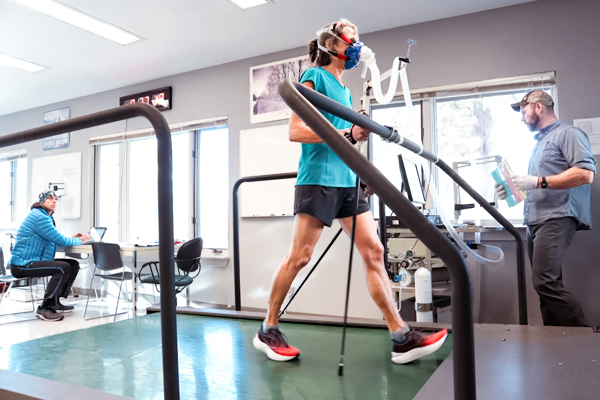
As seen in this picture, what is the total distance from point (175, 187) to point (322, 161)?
4.10 m

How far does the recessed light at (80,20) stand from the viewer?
367cm

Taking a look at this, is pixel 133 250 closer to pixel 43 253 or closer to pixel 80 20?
pixel 43 253

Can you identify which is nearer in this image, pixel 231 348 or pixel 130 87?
A: pixel 231 348

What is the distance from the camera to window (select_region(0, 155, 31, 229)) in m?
7.25

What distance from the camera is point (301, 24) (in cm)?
405

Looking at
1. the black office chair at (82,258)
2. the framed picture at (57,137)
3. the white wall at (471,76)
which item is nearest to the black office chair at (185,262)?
the white wall at (471,76)

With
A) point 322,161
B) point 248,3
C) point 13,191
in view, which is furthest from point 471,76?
point 13,191

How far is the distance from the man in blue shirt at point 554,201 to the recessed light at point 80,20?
363cm

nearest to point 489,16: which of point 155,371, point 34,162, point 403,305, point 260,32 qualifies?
point 260,32

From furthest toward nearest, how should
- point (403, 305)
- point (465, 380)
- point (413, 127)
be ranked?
point (413, 127) < point (403, 305) < point (465, 380)

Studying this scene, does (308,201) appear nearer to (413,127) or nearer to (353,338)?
(353,338)

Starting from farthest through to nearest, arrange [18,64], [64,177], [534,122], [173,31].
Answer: [64,177]
[18,64]
[173,31]
[534,122]

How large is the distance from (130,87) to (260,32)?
240 centimetres

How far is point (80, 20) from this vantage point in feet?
13.1
